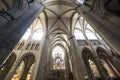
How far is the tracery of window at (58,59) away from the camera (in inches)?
665

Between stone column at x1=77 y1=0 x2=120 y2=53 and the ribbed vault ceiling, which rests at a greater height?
the ribbed vault ceiling

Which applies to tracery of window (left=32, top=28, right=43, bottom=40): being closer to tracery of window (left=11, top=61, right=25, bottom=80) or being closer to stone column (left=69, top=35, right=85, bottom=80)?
tracery of window (left=11, top=61, right=25, bottom=80)

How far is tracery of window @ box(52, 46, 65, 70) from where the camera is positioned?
1690 cm

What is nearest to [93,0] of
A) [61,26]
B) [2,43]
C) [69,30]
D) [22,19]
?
[22,19]

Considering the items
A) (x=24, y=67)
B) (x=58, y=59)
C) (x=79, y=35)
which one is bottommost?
(x=24, y=67)

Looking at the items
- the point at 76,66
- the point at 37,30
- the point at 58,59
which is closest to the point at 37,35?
the point at 37,30

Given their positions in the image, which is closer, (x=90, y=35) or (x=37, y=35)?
(x=37, y=35)

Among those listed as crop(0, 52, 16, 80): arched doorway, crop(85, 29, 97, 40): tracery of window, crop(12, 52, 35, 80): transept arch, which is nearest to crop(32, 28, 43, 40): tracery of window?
crop(12, 52, 35, 80): transept arch

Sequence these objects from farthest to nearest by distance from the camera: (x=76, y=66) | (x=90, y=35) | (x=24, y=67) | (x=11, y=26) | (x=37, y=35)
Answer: (x=90, y=35), (x=37, y=35), (x=24, y=67), (x=76, y=66), (x=11, y=26)

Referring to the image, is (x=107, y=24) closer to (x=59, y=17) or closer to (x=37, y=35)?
(x=59, y=17)

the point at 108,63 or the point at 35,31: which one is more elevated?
the point at 35,31

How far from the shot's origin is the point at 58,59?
1853 cm

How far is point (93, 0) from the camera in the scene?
7.29 m

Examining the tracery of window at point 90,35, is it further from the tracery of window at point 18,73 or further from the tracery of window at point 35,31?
the tracery of window at point 18,73
